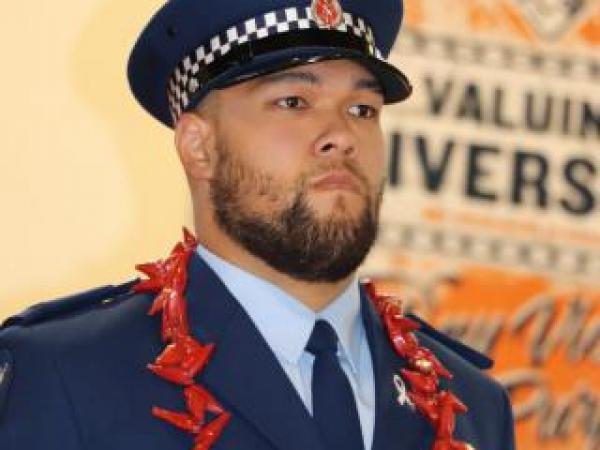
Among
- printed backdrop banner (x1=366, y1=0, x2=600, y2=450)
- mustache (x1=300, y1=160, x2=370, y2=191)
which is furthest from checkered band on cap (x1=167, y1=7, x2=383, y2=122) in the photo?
printed backdrop banner (x1=366, y1=0, x2=600, y2=450)

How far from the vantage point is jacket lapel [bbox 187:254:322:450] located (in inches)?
49.3

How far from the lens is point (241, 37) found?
1.35 metres

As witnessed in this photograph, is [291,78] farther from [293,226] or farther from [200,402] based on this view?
[200,402]

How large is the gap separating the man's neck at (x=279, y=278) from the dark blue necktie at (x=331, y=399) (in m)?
0.03

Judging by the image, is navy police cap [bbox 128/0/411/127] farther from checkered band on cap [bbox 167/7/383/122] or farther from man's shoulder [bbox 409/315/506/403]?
man's shoulder [bbox 409/315/506/403]

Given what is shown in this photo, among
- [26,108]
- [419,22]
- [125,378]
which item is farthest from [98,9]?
[125,378]

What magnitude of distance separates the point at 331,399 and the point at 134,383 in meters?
0.16

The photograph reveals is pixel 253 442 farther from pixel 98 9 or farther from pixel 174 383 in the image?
pixel 98 9

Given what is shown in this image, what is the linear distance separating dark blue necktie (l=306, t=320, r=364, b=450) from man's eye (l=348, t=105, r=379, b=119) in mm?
196

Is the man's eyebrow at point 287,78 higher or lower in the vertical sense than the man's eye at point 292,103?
higher

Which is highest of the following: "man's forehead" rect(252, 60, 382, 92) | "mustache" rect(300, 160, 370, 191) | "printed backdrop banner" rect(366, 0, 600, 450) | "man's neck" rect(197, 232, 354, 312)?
"man's forehead" rect(252, 60, 382, 92)

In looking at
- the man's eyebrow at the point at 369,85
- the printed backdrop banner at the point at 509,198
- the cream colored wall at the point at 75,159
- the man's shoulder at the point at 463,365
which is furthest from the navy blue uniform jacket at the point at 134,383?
the printed backdrop banner at the point at 509,198

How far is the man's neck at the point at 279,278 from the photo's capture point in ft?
4.36

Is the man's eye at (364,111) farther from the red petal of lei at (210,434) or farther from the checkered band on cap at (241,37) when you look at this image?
the red petal of lei at (210,434)
